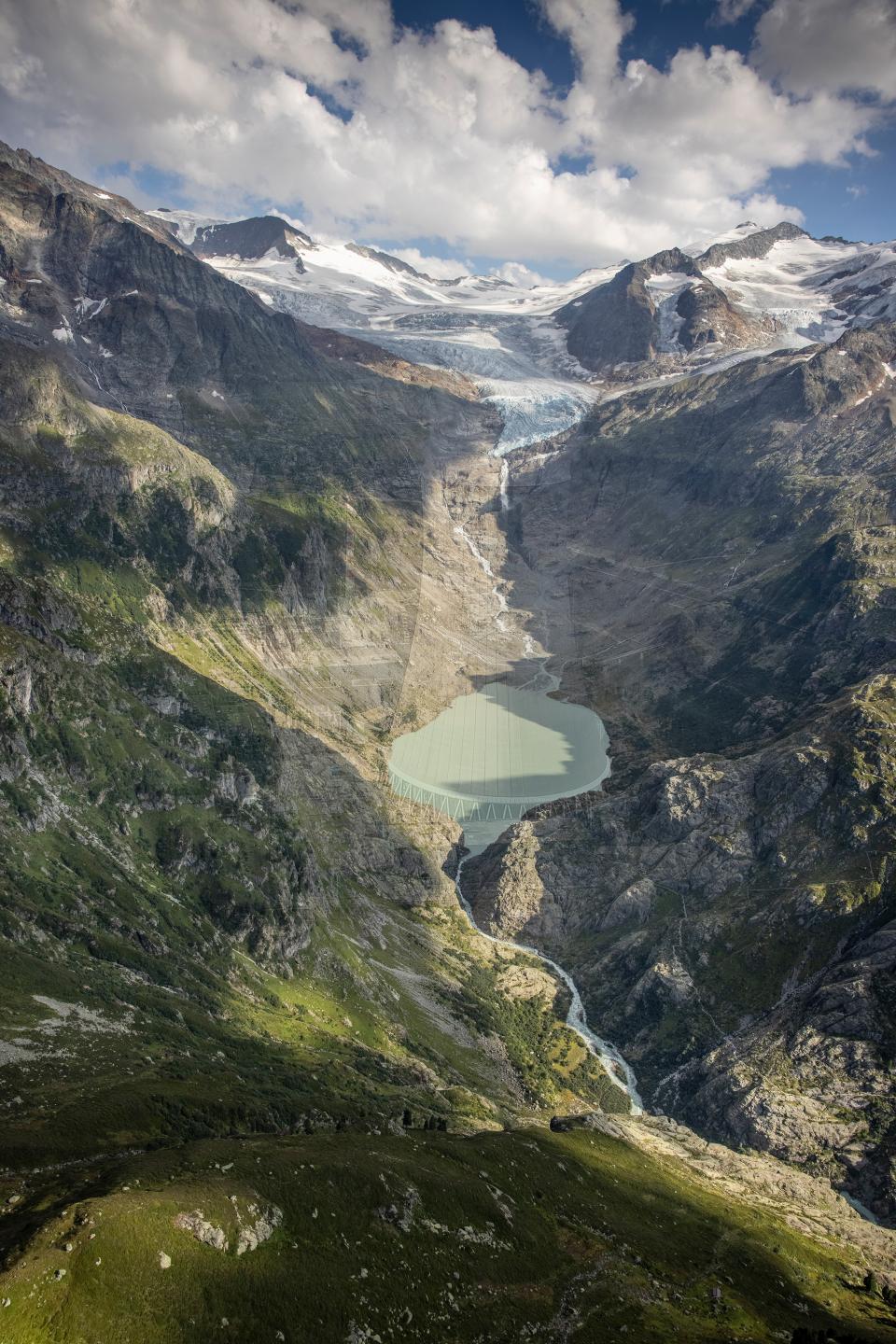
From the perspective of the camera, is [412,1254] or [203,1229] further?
[412,1254]

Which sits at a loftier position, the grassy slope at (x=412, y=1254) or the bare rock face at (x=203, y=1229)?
the bare rock face at (x=203, y=1229)

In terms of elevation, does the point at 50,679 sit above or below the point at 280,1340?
above

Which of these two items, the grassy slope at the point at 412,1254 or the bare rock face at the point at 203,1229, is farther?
the bare rock face at the point at 203,1229

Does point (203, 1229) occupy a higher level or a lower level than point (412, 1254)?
higher

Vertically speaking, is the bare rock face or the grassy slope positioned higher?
the bare rock face

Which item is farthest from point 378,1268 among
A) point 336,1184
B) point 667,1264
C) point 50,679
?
point 50,679

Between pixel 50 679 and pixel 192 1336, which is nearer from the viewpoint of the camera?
pixel 192 1336

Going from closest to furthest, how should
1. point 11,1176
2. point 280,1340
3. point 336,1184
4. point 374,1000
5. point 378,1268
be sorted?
point 280,1340 → point 11,1176 → point 378,1268 → point 336,1184 → point 374,1000

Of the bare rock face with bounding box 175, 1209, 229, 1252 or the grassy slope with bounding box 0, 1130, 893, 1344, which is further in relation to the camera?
the bare rock face with bounding box 175, 1209, 229, 1252

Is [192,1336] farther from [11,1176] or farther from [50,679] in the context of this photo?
[50,679]

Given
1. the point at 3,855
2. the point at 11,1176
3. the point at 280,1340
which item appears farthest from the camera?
the point at 3,855

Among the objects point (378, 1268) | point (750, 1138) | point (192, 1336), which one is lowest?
point (750, 1138)
